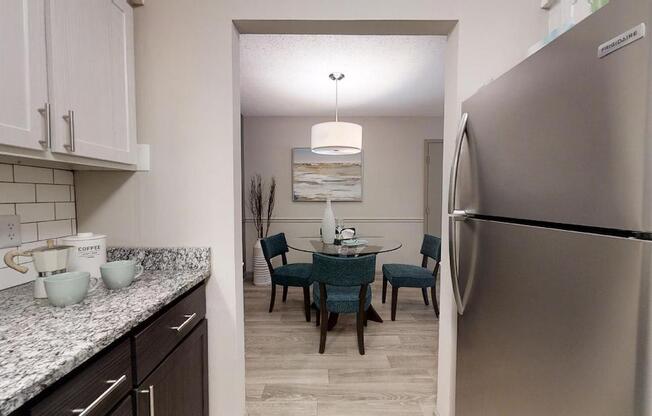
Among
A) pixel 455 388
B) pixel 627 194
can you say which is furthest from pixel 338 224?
pixel 627 194

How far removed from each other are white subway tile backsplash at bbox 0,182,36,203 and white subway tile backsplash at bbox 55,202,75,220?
0.39 ft

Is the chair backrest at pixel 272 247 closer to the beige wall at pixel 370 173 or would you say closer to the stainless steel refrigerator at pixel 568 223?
the beige wall at pixel 370 173

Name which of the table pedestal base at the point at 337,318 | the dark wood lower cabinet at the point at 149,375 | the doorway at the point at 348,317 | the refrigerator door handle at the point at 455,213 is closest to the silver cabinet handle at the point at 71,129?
the dark wood lower cabinet at the point at 149,375

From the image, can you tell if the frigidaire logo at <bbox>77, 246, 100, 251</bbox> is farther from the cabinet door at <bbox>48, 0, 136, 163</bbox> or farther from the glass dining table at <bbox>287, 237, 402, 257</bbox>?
the glass dining table at <bbox>287, 237, 402, 257</bbox>

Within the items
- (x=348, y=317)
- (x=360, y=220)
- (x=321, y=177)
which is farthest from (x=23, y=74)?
(x=360, y=220)

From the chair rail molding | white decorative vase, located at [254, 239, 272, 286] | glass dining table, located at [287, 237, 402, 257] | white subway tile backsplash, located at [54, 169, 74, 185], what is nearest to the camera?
white subway tile backsplash, located at [54, 169, 74, 185]

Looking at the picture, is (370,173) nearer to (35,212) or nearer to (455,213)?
(455,213)

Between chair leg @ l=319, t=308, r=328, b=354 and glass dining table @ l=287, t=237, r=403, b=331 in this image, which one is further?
glass dining table @ l=287, t=237, r=403, b=331

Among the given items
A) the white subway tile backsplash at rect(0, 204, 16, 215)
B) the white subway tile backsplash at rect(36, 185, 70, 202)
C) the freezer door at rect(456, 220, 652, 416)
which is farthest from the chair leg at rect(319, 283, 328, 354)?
the white subway tile backsplash at rect(0, 204, 16, 215)

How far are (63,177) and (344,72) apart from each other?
2.37 m

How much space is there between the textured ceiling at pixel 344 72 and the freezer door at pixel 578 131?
1716 millimetres

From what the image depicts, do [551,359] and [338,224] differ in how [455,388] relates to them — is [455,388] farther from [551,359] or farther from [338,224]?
[338,224]

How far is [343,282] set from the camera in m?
2.10

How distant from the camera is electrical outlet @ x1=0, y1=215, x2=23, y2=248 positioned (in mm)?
1068
